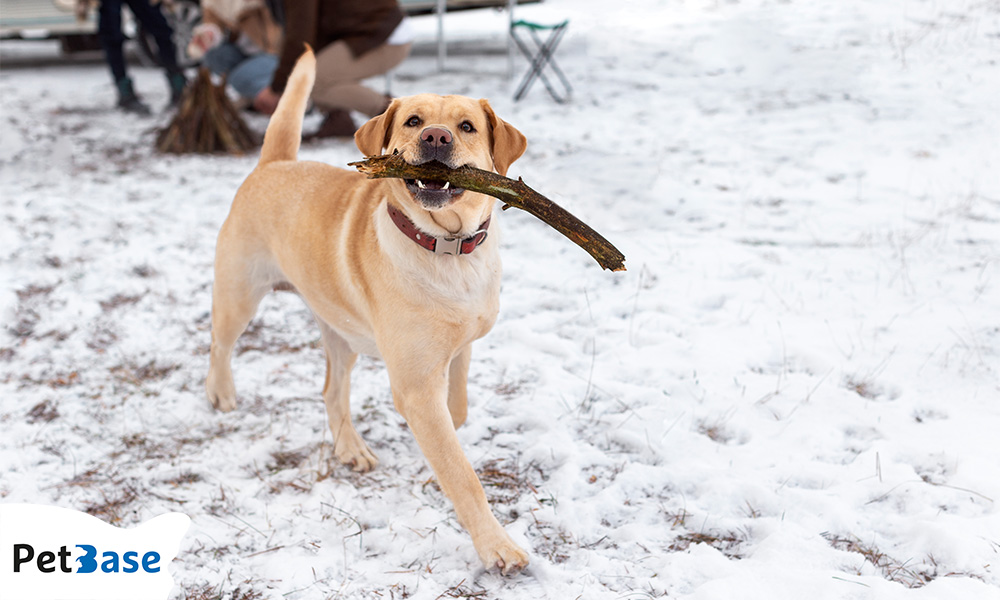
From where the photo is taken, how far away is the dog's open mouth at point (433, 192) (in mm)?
2095

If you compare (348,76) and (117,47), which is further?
(117,47)

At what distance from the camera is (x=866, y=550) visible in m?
2.30

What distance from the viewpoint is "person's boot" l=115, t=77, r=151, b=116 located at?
26.7 ft

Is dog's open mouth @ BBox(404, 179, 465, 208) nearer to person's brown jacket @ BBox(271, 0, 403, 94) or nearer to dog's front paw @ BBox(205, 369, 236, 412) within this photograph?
dog's front paw @ BBox(205, 369, 236, 412)

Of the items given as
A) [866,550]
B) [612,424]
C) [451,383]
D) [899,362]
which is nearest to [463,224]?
[451,383]

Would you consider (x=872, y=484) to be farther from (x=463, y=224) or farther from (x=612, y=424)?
(x=463, y=224)

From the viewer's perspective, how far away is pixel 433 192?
209cm

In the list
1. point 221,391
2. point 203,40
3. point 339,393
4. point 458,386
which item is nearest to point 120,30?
point 203,40

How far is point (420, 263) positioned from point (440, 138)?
425mm

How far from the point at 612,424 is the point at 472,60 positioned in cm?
805

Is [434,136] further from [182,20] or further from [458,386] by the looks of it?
[182,20]

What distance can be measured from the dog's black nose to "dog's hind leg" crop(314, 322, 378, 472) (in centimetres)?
115

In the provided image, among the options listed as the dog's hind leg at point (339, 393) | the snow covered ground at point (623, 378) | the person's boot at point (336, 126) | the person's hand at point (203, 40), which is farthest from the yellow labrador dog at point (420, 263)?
the person's hand at point (203, 40)

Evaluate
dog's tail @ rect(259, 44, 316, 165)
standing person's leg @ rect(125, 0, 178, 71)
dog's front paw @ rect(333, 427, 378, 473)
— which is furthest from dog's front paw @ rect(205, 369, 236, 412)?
standing person's leg @ rect(125, 0, 178, 71)
